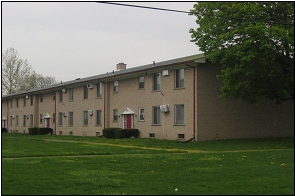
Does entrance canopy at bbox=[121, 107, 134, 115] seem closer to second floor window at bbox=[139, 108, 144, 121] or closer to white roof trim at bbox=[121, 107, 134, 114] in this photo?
white roof trim at bbox=[121, 107, 134, 114]

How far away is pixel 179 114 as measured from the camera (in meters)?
32.1

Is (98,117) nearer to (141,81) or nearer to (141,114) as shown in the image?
(141,114)

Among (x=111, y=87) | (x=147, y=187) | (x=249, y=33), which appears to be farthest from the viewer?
(x=111, y=87)

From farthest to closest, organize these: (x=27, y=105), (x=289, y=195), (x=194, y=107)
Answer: (x=27, y=105)
(x=194, y=107)
(x=289, y=195)

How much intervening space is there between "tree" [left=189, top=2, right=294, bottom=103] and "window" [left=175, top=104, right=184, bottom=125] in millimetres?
5396

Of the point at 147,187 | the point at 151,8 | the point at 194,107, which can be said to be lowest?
the point at 147,187

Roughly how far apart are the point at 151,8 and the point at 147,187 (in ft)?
18.4

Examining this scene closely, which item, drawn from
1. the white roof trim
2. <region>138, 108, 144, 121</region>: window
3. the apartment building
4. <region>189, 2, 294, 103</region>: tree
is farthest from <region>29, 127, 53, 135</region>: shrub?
<region>189, 2, 294, 103</region>: tree

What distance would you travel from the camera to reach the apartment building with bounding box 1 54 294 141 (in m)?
30.4

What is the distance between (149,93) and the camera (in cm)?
3509

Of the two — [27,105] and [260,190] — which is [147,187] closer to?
[260,190]

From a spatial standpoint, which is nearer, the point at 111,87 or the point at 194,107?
the point at 194,107

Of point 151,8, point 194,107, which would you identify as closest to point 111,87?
point 194,107

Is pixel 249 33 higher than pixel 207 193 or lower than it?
higher
